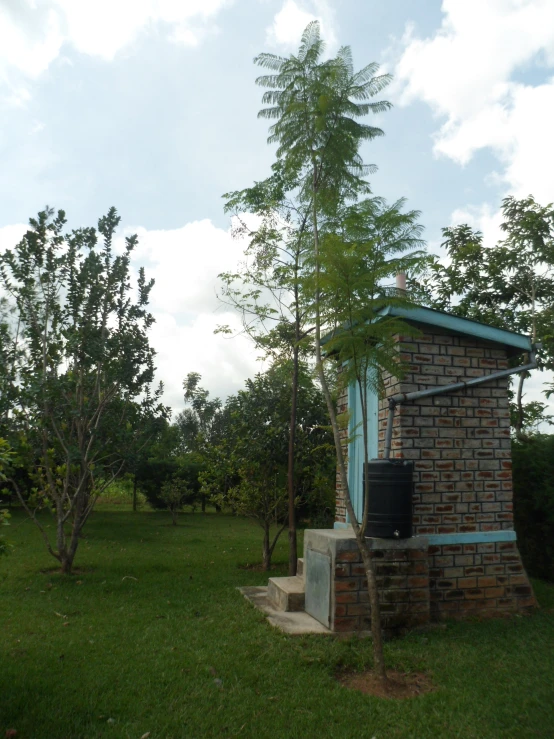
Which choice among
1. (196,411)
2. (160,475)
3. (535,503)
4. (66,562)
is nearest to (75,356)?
(66,562)

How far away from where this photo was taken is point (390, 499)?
500 centimetres

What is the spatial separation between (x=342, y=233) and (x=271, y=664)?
3425 millimetres

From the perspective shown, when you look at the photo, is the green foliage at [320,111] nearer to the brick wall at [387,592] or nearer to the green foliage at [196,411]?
the brick wall at [387,592]

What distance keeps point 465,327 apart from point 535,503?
2.75 meters

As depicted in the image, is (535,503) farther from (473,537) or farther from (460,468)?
(460,468)

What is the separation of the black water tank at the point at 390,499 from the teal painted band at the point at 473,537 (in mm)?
414

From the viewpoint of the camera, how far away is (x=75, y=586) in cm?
706

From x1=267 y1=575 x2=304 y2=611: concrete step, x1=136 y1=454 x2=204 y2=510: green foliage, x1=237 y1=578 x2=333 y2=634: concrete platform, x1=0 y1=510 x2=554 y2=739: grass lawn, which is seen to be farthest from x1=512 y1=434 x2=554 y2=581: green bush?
x1=136 y1=454 x2=204 y2=510: green foliage

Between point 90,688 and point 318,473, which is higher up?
point 318,473

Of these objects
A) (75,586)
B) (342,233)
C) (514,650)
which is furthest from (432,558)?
(75,586)

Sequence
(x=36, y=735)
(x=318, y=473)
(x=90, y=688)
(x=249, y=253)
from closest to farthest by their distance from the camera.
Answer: (x=36, y=735)
(x=90, y=688)
(x=249, y=253)
(x=318, y=473)

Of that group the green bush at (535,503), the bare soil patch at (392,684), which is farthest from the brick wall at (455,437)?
the bare soil patch at (392,684)

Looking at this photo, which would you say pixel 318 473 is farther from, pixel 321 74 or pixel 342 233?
pixel 321 74

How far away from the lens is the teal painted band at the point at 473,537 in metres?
5.38
